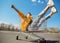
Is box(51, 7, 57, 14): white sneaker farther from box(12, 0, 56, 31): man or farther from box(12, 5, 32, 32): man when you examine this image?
box(12, 5, 32, 32): man

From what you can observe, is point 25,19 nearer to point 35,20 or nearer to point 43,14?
point 35,20

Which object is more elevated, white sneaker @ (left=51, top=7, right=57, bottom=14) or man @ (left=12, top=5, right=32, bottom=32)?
white sneaker @ (left=51, top=7, right=57, bottom=14)

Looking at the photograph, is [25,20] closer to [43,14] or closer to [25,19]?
[25,19]

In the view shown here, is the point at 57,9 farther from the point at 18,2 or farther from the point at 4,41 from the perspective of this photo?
the point at 4,41

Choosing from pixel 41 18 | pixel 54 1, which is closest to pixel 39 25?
pixel 41 18

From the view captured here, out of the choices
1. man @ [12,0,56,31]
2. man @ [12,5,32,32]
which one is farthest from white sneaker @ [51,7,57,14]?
man @ [12,5,32,32]

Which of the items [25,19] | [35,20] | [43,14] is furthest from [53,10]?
[25,19]

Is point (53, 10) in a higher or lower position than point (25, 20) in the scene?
higher

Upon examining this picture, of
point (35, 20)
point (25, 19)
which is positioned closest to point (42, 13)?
point (35, 20)

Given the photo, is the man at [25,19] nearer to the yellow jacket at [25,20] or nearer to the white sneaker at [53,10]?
the yellow jacket at [25,20]

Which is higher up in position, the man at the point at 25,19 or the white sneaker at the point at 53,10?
the white sneaker at the point at 53,10

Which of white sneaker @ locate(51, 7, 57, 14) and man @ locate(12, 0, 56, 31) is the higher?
white sneaker @ locate(51, 7, 57, 14)

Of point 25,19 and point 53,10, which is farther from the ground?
point 53,10

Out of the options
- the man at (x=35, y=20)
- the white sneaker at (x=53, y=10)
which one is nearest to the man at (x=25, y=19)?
the man at (x=35, y=20)
